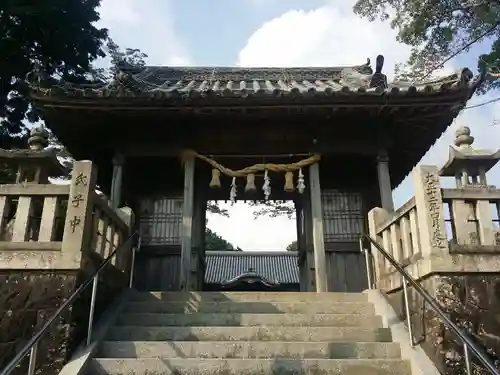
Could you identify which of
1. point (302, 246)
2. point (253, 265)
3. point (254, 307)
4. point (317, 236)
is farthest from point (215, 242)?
point (254, 307)

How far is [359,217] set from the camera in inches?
388

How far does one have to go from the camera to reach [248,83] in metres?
12.9

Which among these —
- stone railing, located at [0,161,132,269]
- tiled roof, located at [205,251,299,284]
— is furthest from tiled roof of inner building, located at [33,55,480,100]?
tiled roof, located at [205,251,299,284]

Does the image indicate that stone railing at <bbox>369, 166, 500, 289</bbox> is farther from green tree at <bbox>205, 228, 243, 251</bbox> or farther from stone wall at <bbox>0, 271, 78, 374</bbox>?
green tree at <bbox>205, 228, 243, 251</bbox>

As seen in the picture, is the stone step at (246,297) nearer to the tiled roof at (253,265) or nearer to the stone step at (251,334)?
the stone step at (251,334)

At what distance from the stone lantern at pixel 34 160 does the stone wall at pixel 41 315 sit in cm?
264

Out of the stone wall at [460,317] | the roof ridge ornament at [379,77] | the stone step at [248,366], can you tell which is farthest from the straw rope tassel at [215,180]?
the stone wall at [460,317]

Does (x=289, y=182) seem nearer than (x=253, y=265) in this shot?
Yes

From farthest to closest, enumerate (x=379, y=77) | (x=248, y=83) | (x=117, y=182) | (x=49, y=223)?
1. (x=248, y=83)
2. (x=117, y=182)
3. (x=379, y=77)
4. (x=49, y=223)

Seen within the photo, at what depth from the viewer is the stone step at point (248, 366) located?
4715mm

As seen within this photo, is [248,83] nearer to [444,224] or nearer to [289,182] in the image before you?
[289,182]

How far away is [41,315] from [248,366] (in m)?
2.39

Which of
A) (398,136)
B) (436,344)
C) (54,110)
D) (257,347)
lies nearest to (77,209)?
(257,347)

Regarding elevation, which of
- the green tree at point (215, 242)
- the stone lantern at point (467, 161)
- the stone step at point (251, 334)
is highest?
the green tree at point (215, 242)
